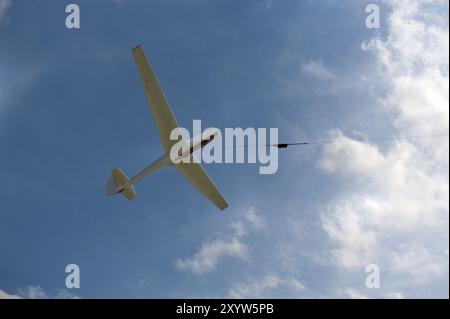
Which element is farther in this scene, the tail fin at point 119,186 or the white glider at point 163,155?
the tail fin at point 119,186

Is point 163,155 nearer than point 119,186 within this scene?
Yes

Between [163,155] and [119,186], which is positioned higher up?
[163,155]

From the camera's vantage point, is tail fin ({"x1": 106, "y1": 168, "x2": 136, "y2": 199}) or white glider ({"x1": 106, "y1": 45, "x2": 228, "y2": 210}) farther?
tail fin ({"x1": 106, "y1": 168, "x2": 136, "y2": 199})
